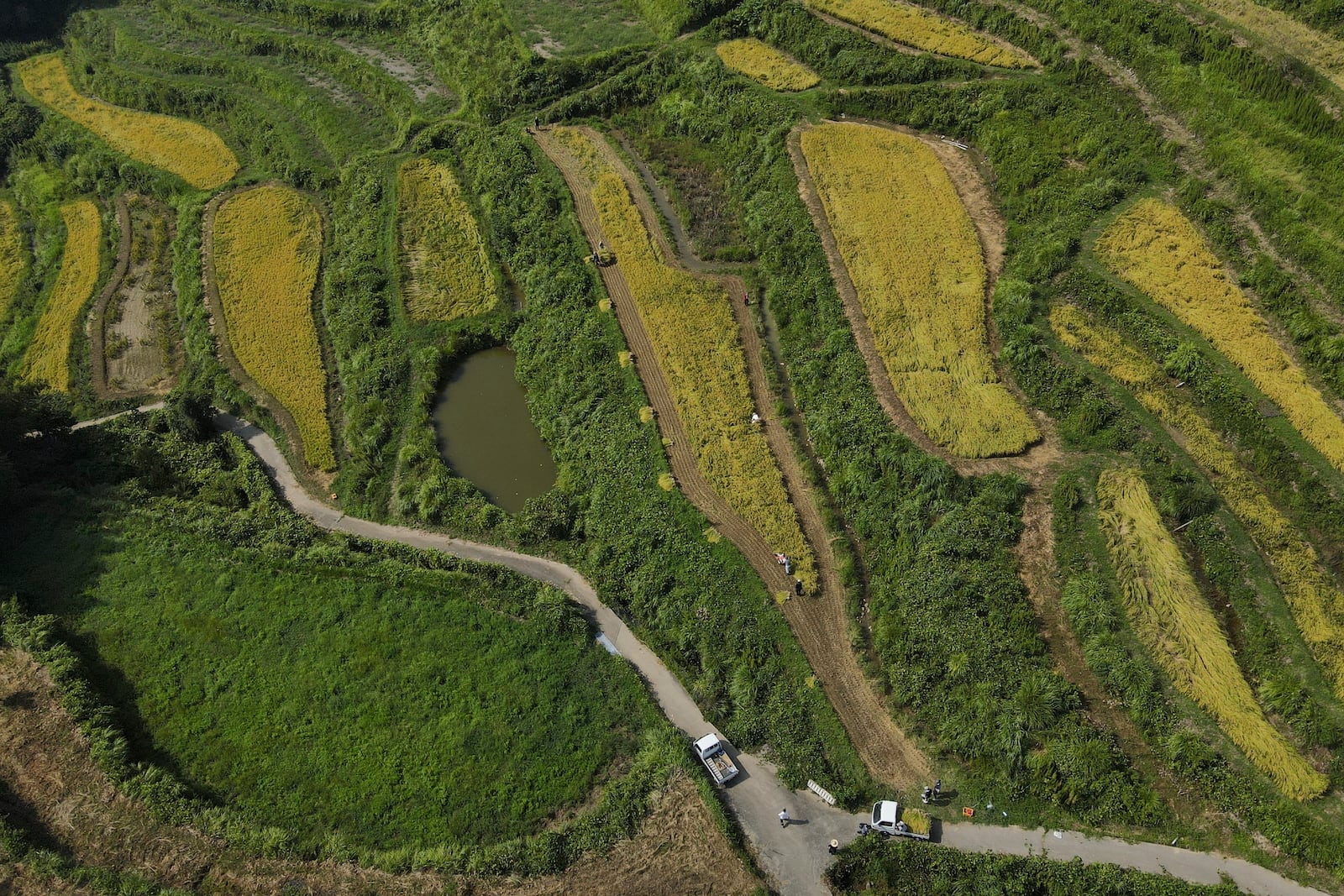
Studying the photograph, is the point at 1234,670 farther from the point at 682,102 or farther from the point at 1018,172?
the point at 682,102

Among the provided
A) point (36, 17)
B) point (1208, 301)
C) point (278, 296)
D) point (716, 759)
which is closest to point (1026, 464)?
point (1208, 301)

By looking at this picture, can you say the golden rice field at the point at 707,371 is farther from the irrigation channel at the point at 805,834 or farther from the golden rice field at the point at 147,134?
the golden rice field at the point at 147,134

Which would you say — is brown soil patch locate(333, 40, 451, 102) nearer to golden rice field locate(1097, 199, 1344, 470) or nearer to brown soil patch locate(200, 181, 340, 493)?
brown soil patch locate(200, 181, 340, 493)

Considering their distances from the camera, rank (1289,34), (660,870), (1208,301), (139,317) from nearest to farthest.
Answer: (660,870) → (1208,301) → (1289,34) → (139,317)

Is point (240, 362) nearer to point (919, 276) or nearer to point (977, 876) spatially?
point (919, 276)

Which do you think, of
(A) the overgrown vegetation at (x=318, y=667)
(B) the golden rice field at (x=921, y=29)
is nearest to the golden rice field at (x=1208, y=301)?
(B) the golden rice field at (x=921, y=29)
